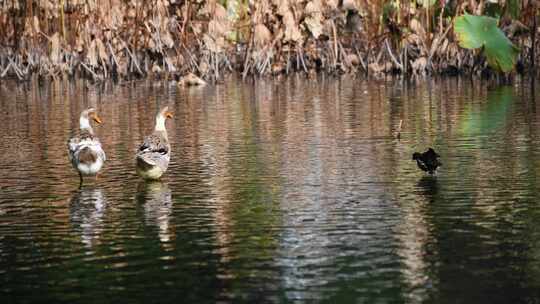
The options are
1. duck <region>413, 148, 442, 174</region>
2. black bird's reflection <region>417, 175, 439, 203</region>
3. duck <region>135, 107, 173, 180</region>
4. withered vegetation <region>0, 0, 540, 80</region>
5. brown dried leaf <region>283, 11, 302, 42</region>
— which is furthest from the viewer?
brown dried leaf <region>283, 11, 302, 42</region>

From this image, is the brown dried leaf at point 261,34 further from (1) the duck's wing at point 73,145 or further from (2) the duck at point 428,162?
(2) the duck at point 428,162

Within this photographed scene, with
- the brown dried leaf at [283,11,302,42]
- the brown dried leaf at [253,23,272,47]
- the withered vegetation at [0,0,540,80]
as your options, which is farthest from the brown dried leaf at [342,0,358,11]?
the brown dried leaf at [253,23,272,47]

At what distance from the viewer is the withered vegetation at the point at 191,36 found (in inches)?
1533

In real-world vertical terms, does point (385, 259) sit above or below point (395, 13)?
below

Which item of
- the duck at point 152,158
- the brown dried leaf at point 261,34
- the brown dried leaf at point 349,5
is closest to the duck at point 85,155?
the duck at point 152,158

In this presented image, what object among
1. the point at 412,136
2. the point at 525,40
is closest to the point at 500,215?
the point at 412,136

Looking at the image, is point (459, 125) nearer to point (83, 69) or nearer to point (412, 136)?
point (412, 136)

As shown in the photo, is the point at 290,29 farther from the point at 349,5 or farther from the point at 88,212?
the point at 88,212

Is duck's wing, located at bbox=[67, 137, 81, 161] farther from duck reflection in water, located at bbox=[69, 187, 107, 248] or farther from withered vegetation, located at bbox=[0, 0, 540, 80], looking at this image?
withered vegetation, located at bbox=[0, 0, 540, 80]

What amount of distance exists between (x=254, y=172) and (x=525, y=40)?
73.9ft

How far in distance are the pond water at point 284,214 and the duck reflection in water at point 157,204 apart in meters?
0.04

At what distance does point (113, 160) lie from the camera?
1720 centimetres

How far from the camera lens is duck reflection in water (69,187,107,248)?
11320 mm

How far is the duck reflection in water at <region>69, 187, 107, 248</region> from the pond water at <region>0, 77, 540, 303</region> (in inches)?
1.1
